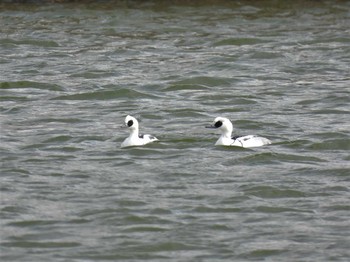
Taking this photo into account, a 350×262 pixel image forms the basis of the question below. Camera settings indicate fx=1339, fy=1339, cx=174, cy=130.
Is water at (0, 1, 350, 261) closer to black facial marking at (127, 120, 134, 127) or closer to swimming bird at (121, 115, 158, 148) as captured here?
swimming bird at (121, 115, 158, 148)

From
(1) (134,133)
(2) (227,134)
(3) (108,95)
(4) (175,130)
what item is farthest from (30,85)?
(2) (227,134)

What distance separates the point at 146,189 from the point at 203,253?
103 inches

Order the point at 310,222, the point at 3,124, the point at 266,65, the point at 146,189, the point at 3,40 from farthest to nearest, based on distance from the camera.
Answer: the point at 3,40 → the point at 266,65 → the point at 3,124 → the point at 146,189 → the point at 310,222

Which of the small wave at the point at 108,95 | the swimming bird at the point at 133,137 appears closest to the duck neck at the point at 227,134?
the swimming bird at the point at 133,137

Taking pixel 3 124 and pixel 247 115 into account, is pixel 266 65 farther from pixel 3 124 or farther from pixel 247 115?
pixel 3 124

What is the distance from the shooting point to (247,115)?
20766 millimetres

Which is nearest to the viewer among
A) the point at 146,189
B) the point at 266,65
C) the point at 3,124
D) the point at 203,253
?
the point at 203,253

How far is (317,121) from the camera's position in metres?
20.4

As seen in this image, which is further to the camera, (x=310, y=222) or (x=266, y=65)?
(x=266, y=65)

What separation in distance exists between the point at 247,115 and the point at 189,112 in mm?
918

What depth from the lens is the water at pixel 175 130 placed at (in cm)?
1425

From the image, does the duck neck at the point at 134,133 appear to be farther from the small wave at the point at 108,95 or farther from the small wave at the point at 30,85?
the small wave at the point at 30,85

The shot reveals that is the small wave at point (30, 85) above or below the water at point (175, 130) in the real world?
below

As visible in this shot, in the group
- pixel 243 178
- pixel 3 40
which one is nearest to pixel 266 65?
pixel 3 40
